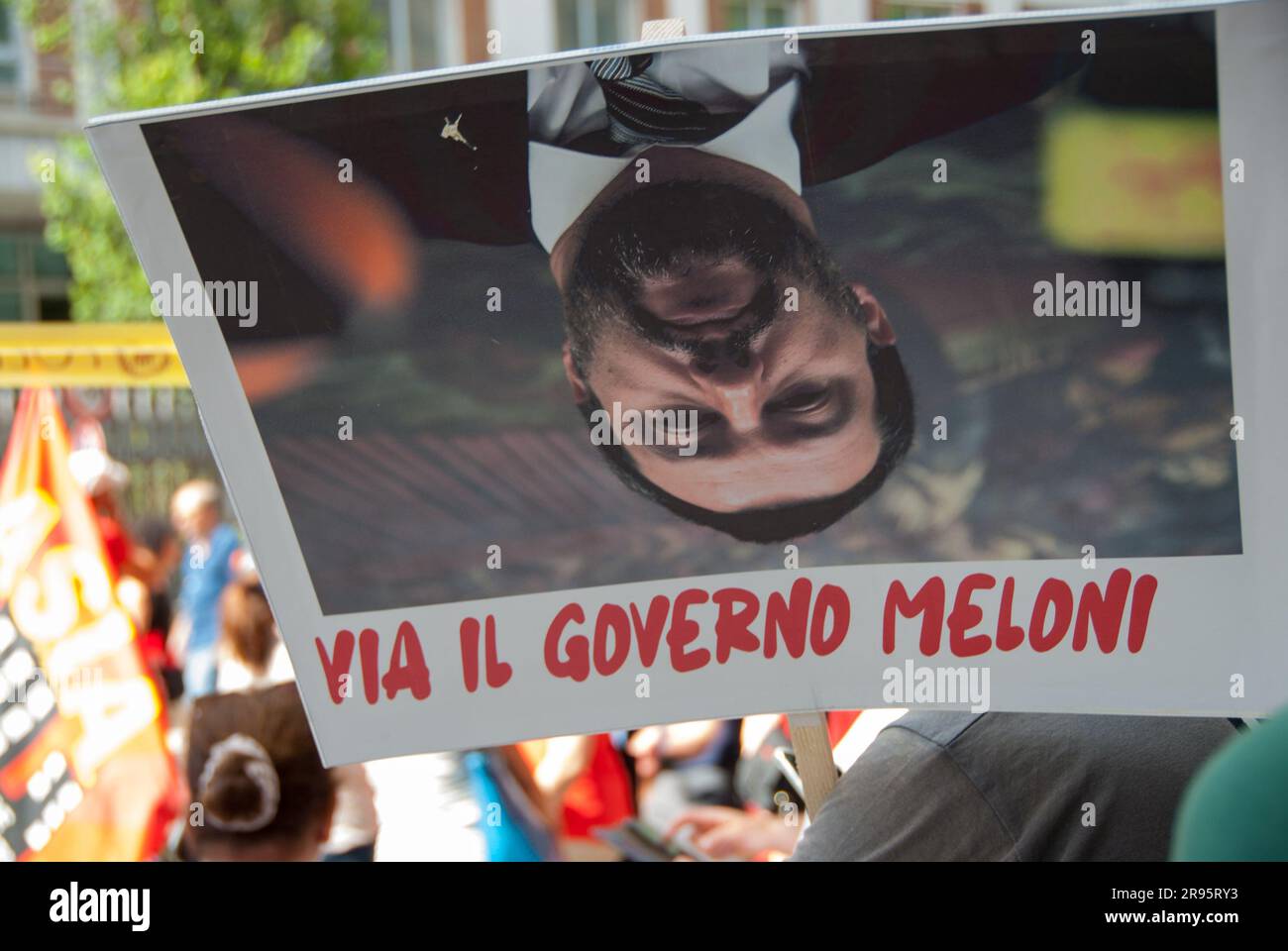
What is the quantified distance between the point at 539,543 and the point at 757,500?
27cm

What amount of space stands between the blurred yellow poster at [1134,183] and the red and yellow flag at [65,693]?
371 centimetres

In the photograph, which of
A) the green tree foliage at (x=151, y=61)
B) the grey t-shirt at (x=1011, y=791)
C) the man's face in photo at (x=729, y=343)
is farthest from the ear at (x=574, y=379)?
the green tree foliage at (x=151, y=61)

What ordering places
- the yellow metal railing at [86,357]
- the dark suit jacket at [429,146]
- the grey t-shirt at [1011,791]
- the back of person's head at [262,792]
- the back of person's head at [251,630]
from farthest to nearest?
the yellow metal railing at [86,357]
the back of person's head at [251,630]
the back of person's head at [262,792]
the grey t-shirt at [1011,791]
the dark suit jacket at [429,146]

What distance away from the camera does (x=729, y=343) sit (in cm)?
171

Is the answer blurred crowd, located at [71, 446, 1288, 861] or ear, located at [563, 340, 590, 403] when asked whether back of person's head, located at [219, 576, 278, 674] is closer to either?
blurred crowd, located at [71, 446, 1288, 861]

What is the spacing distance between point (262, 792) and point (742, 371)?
72.8 inches

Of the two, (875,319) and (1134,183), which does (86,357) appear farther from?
(1134,183)

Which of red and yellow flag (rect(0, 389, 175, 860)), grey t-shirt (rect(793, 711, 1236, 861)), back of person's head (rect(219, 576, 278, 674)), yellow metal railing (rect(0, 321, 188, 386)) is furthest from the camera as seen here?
yellow metal railing (rect(0, 321, 188, 386))

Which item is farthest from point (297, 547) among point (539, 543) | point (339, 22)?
point (339, 22)

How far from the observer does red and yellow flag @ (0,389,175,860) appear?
14.2 feet

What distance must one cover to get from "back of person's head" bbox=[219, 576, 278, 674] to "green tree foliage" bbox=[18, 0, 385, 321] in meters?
9.02

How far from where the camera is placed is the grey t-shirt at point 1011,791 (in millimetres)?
1691

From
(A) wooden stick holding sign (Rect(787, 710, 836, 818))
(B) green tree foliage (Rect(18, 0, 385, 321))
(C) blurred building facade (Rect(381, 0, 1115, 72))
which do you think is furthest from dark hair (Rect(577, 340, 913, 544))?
(C) blurred building facade (Rect(381, 0, 1115, 72))

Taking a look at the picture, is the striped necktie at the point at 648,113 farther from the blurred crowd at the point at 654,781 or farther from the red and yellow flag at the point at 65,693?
the red and yellow flag at the point at 65,693
